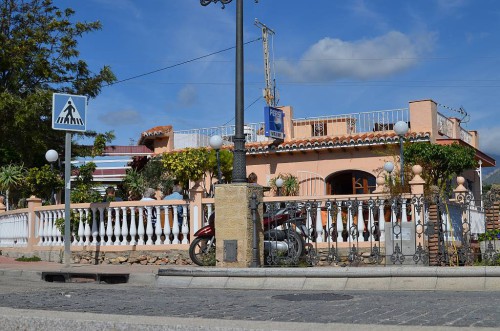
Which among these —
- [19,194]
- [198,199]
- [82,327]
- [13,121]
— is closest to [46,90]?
[13,121]

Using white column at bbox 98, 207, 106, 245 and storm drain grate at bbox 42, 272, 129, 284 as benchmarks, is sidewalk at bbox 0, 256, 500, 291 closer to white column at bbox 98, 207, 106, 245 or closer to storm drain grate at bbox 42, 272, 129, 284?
storm drain grate at bbox 42, 272, 129, 284

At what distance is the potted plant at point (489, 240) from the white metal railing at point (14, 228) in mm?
10684

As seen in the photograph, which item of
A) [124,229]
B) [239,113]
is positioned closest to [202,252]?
[124,229]

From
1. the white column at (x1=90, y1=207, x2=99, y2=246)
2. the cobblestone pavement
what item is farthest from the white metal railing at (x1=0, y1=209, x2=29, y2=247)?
the cobblestone pavement

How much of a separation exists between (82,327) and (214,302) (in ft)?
11.2

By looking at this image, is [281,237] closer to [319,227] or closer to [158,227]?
[319,227]

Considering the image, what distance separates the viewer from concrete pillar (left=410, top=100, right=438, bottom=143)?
2331 centimetres

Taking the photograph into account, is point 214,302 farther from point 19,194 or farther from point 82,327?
point 19,194

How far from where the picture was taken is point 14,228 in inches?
706

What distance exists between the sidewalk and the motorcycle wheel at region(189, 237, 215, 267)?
99 cm

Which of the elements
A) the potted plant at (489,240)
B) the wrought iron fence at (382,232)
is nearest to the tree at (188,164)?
the wrought iron fence at (382,232)

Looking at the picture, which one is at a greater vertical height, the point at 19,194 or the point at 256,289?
the point at 19,194

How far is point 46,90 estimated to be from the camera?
24.0 metres

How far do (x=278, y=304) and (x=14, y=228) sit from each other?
38.5 feet
